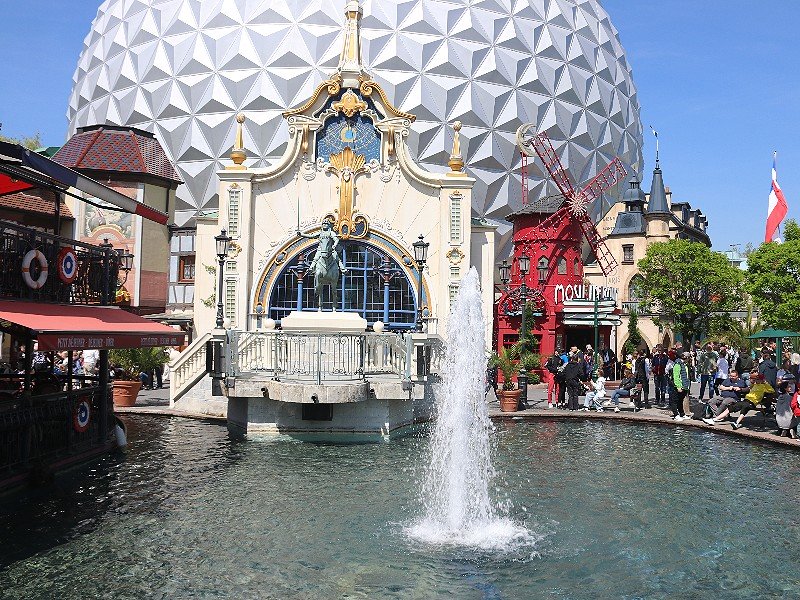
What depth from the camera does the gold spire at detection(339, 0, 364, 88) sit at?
31.4 metres

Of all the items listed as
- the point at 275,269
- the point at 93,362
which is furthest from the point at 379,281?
the point at 93,362

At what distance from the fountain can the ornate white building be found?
15.4m

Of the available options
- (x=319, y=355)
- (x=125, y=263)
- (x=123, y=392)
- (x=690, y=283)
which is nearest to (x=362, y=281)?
(x=123, y=392)

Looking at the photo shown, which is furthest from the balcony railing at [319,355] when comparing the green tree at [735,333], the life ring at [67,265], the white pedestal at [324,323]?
the green tree at [735,333]

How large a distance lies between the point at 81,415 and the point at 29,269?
3319mm

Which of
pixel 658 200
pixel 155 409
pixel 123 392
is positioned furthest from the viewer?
pixel 658 200

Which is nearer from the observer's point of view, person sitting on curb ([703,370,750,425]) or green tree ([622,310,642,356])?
person sitting on curb ([703,370,750,425])

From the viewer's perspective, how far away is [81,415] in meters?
15.4

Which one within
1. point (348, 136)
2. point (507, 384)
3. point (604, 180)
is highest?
point (604, 180)

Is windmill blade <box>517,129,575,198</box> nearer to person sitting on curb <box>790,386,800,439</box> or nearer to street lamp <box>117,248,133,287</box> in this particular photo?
street lamp <box>117,248,133,287</box>

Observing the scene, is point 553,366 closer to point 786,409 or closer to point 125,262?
point 786,409

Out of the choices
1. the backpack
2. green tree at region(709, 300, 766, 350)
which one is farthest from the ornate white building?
green tree at region(709, 300, 766, 350)

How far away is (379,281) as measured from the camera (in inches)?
1253

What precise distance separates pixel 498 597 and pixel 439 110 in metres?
39.6
